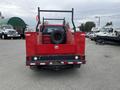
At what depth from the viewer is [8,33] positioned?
25.7 metres

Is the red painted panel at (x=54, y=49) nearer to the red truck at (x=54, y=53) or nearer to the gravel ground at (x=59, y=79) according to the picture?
the red truck at (x=54, y=53)

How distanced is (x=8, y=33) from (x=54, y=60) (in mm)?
20733

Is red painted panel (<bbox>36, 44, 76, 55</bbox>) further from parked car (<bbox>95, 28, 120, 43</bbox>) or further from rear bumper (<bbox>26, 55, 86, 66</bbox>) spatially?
parked car (<bbox>95, 28, 120, 43</bbox>)

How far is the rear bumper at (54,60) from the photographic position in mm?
6207

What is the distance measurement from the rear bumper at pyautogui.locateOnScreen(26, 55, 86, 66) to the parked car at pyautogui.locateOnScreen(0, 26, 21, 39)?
20375 mm

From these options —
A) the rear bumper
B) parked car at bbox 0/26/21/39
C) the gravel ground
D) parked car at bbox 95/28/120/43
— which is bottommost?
the gravel ground

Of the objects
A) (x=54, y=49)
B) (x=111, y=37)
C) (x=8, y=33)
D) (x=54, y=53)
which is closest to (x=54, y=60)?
(x=54, y=53)

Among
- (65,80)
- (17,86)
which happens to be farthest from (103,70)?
(17,86)

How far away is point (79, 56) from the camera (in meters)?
6.36

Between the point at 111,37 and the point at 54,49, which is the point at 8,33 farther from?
the point at 54,49

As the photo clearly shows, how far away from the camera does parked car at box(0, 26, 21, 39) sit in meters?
25.7

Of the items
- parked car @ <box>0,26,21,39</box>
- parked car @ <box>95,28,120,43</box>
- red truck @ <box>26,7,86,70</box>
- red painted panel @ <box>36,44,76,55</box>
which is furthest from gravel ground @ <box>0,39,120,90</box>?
parked car @ <box>0,26,21,39</box>

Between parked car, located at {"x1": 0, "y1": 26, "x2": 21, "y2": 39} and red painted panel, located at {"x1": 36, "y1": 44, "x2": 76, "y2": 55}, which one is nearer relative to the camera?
red painted panel, located at {"x1": 36, "y1": 44, "x2": 76, "y2": 55}

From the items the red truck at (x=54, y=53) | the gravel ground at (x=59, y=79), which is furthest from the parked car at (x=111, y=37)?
the red truck at (x=54, y=53)
